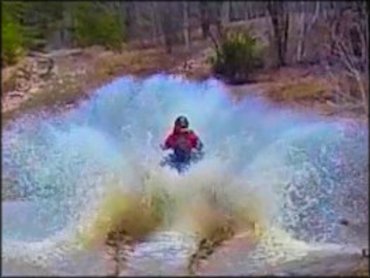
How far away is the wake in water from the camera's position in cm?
526

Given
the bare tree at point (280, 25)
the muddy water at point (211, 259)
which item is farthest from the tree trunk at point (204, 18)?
the muddy water at point (211, 259)

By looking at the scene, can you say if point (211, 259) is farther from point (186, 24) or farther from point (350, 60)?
point (186, 24)

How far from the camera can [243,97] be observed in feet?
30.1

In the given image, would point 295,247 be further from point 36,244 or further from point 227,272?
point 36,244

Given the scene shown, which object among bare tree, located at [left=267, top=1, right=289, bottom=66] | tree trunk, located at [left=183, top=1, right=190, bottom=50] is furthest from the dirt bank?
bare tree, located at [left=267, top=1, right=289, bottom=66]

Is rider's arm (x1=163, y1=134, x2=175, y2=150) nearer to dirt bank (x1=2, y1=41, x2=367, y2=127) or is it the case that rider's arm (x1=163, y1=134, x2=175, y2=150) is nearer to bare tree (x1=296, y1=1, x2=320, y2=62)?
dirt bank (x1=2, y1=41, x2=367, y2=127)

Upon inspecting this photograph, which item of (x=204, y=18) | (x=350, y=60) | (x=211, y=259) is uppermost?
(x=204, y=18)

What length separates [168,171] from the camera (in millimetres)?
5840

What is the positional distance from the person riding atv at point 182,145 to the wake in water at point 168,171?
0.08 m

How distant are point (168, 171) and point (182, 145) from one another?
24 cm

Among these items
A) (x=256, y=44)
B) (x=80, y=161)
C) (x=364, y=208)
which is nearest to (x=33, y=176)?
(x=80, y=161)

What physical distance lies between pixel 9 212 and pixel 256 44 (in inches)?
207

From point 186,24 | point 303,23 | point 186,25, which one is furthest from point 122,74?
point 303,23

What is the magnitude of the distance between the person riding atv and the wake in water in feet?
0.26
